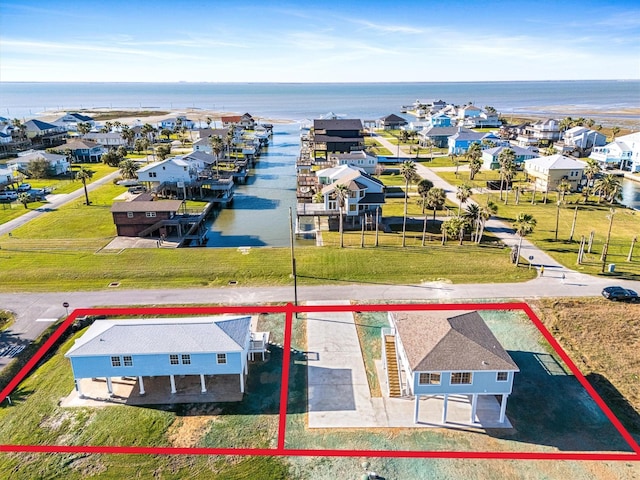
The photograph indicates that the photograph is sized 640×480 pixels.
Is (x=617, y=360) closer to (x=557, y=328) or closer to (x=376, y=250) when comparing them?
(x=557, y=328)

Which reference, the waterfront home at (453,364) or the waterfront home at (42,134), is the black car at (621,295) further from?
the waterfront home at (42,134)

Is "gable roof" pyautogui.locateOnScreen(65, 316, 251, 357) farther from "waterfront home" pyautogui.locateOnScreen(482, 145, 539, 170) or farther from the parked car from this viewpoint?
"waterfront home" pyautogui.locateOnScreen(482, 145, 539, 170)

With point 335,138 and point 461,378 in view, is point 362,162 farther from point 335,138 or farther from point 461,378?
point 461,378

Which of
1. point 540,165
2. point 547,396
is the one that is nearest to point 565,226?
point 540,165

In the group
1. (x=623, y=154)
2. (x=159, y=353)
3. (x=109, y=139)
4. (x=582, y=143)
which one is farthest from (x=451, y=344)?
(x=109, y=139)

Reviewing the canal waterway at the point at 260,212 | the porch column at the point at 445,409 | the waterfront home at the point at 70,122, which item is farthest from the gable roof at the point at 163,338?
the waterfront home at the point at 70,122

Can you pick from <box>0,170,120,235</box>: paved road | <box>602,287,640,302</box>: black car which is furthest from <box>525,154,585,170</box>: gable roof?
<box>0,170,120,235</box>: paved road
